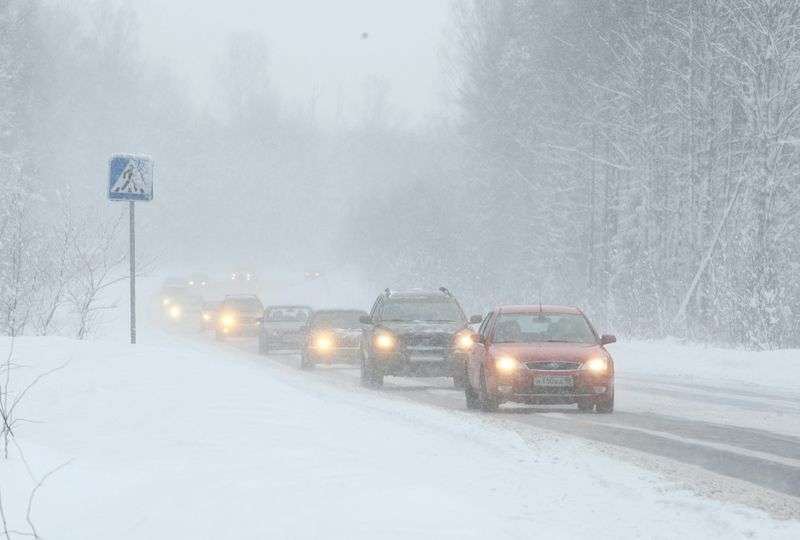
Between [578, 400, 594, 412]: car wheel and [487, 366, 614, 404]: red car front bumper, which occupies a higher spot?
[487, 366, 614, 404]: red car front bumper

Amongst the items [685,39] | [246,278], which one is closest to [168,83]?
[246,278]

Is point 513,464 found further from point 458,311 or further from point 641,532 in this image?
point 458,311

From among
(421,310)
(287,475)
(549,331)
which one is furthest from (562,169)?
(287,475)

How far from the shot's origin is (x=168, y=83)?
123m

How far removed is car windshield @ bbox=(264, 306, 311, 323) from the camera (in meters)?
36.7

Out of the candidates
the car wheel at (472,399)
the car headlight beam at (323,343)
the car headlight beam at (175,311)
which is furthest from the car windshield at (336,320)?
the car headlight beam at (175,311)

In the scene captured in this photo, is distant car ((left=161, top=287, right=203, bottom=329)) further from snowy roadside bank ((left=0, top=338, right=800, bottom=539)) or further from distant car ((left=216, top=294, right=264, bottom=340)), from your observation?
snowy roadside bank ((left=0, top=338, right=800, bottom=539))

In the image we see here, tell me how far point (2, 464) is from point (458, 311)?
15639 mm

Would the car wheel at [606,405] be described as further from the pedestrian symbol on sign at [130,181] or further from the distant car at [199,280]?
the distant car at [199,280]

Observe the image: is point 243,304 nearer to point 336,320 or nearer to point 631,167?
point 631,167

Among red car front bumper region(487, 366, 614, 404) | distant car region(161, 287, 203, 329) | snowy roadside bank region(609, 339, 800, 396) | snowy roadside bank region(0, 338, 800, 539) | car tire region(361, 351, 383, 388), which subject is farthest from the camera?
distant car region(161, 287, 203, 329)

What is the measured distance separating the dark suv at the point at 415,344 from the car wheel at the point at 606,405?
455 centimetres

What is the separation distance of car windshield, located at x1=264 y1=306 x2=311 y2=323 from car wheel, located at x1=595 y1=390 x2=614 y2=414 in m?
19.9

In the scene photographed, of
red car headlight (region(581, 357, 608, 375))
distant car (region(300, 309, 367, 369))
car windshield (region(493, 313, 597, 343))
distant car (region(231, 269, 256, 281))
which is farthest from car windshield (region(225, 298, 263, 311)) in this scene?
distant car (region(231, 269, 256, 281))
